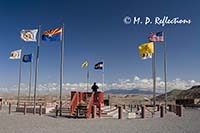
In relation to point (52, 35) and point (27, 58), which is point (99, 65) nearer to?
point (27, 58)

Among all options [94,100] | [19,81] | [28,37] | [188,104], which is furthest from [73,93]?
[188,104]

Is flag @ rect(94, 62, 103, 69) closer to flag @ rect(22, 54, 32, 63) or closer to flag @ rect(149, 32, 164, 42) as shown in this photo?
flag @ rect(22, 54, 32, 63)

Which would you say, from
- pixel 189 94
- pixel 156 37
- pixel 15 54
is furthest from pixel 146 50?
pixel 189 94

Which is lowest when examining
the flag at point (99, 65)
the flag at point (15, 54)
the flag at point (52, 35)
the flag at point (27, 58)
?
the flag at point (99, 65)

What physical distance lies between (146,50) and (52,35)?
1000cm

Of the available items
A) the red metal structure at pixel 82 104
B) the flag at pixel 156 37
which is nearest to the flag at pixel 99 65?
the flag at pixel 156 37

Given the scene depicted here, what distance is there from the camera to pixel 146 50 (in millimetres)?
30312

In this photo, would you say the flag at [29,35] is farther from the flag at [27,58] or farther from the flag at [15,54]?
the flag at [15,54]

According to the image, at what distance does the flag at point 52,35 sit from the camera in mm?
25406

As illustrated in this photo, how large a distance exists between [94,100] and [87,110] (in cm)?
231

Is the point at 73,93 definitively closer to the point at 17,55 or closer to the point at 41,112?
the point at 41,112

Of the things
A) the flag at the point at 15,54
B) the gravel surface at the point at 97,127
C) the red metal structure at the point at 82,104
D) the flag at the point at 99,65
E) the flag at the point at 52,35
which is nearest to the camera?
the gravel surface at the point at 97,127

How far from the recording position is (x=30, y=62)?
34.3 metres

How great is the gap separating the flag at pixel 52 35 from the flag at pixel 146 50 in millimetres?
9090
